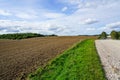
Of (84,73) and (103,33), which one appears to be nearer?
(84,73)

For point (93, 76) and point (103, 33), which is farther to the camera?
point (103, 33)

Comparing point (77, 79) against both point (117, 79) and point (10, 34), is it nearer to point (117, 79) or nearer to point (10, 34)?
point (117, 79)

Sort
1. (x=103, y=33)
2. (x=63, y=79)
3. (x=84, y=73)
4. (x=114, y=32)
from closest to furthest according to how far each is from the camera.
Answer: (x=63, y=79), (x=84, y=73), (x=114, y=32), (x=103, y=33)

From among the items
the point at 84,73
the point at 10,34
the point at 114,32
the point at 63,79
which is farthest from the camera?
the point at 10,34

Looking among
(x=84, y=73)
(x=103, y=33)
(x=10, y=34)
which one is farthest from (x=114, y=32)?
(x=84, y=73)

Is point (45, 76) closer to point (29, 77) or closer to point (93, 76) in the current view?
point (29, 77)

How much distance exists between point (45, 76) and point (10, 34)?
127 m

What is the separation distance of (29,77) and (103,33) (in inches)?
4569

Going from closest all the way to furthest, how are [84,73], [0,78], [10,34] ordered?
[0,78]
[84,73]
[10,34]

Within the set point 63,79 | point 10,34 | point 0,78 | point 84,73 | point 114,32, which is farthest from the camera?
point 10,34

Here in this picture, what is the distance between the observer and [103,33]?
12319 centimetres

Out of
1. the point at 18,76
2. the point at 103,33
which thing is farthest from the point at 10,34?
the point at 18,76

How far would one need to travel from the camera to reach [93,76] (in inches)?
420

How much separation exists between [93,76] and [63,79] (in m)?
1.73
